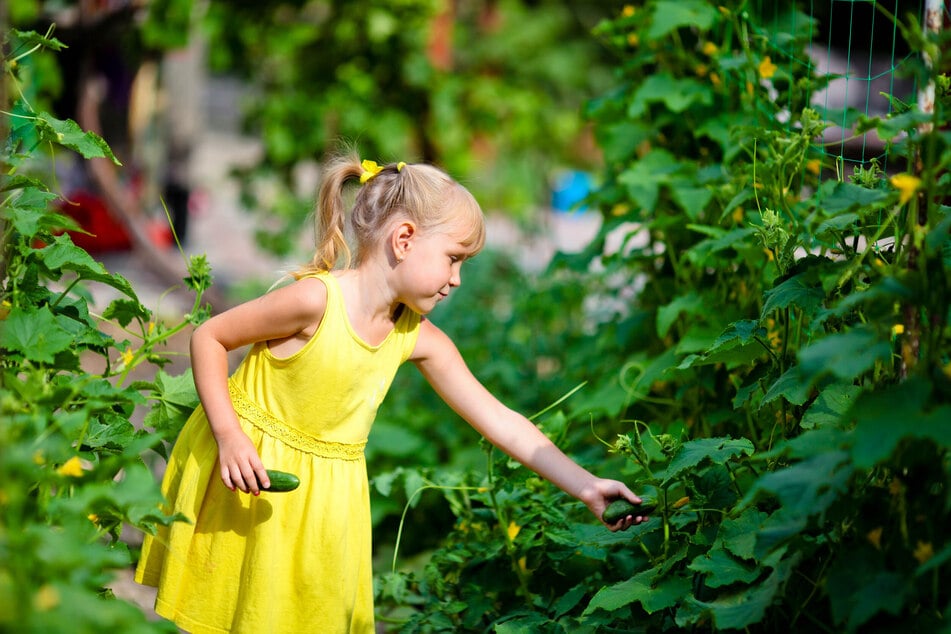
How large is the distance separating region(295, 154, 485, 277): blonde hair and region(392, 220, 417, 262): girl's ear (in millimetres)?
15

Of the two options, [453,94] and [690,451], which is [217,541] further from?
[453,94]

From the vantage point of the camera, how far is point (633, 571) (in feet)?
7.14

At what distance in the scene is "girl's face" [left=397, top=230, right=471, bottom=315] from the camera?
79.7 inches

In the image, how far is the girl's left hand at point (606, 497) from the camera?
207 cm

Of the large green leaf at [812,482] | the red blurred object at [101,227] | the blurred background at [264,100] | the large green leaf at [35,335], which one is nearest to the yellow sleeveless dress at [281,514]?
the large green leaf at [35,335]

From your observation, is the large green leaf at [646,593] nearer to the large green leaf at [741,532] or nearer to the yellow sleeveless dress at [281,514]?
the large green leaf at [741,532]

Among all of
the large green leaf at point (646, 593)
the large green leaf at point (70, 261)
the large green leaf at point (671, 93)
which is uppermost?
the large green leaf at point (671, 93)

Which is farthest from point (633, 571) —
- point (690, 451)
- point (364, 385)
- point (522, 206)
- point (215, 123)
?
point (215, 123)

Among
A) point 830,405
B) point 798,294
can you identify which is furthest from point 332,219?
point 830,405

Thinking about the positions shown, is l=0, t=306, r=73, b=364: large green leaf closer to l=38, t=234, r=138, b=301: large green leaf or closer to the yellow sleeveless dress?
l=38, t=234, r=138, b=301: large green leaf

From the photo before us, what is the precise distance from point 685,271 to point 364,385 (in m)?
1.25

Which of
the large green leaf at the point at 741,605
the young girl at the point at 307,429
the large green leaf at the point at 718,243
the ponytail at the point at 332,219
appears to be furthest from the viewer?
the large green leaf at the point at 718,243

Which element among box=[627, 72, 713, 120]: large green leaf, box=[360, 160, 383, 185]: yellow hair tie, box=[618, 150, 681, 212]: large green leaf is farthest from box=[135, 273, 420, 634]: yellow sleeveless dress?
box=[627, 72, 713, 120]: large green leaf

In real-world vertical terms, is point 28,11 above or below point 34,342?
above
